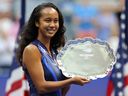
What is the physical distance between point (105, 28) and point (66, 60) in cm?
362

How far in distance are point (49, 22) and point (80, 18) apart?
375 cm

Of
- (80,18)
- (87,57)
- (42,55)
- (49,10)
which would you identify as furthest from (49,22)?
(80,18)

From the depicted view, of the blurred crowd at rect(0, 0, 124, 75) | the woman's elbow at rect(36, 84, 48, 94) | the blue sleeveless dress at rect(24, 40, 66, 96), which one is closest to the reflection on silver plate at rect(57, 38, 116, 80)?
the blue sleeveless dress at rect(24, 40, 66, 96)

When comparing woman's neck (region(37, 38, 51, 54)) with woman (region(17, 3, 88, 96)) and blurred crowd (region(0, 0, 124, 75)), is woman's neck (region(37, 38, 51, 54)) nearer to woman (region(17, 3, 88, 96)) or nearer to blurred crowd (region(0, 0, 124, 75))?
woman (region(17, 3, 88, 96))

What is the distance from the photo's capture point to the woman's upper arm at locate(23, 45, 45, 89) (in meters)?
2.52

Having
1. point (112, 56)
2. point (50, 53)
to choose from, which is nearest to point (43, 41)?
point (50, 53)

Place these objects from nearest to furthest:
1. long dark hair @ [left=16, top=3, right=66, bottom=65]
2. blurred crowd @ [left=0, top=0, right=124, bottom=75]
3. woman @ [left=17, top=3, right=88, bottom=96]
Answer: woman @ [left=17, top=3, right=88, bottom=96] < long dark hair @ [left=16, top=3, right=66, bottom=65] < blurred crowd @ [left=0, top=0, right=124, bottom=75]

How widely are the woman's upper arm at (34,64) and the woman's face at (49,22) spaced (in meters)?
0.10

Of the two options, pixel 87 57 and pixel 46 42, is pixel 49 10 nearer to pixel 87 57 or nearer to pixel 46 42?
pixel 46 42

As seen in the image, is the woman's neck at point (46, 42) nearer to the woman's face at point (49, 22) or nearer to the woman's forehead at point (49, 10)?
the woman's face at point (49, 22)

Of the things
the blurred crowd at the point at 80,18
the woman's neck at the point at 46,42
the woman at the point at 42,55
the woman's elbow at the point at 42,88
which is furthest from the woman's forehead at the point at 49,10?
the blurred crowd at the point at 80,18

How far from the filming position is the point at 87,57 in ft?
8.81

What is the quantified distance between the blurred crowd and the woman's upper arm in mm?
3315

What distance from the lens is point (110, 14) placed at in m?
6.50
